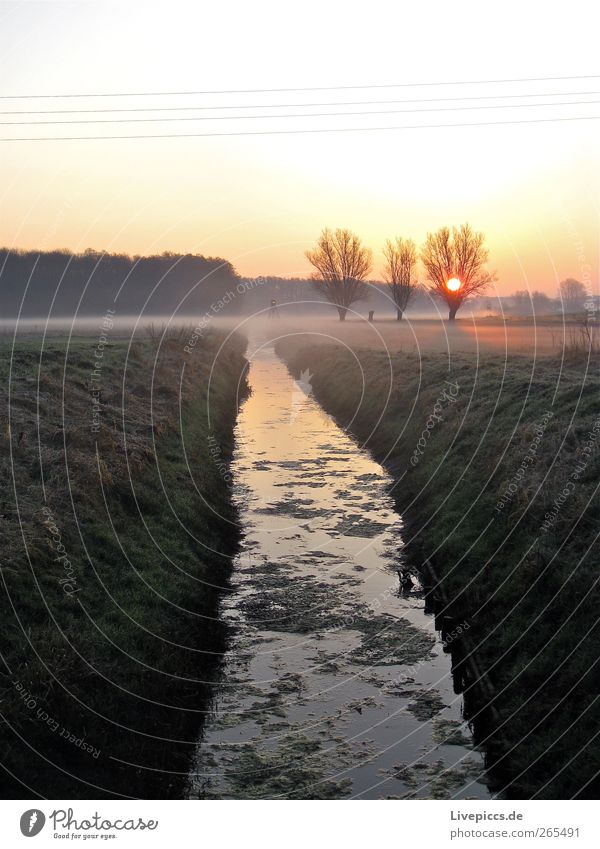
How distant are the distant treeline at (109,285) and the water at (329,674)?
132 metres

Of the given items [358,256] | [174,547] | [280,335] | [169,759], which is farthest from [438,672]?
[280,335]

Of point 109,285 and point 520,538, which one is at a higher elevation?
point 109,285

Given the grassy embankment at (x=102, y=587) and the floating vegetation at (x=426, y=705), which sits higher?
the grassy embankment at (x=102, y=587)

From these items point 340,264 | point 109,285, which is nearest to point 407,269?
point 340,264

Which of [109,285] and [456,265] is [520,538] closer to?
[456,265]

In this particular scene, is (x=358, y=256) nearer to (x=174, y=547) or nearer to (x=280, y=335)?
(x=280, y=335)

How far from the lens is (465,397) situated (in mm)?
33031
